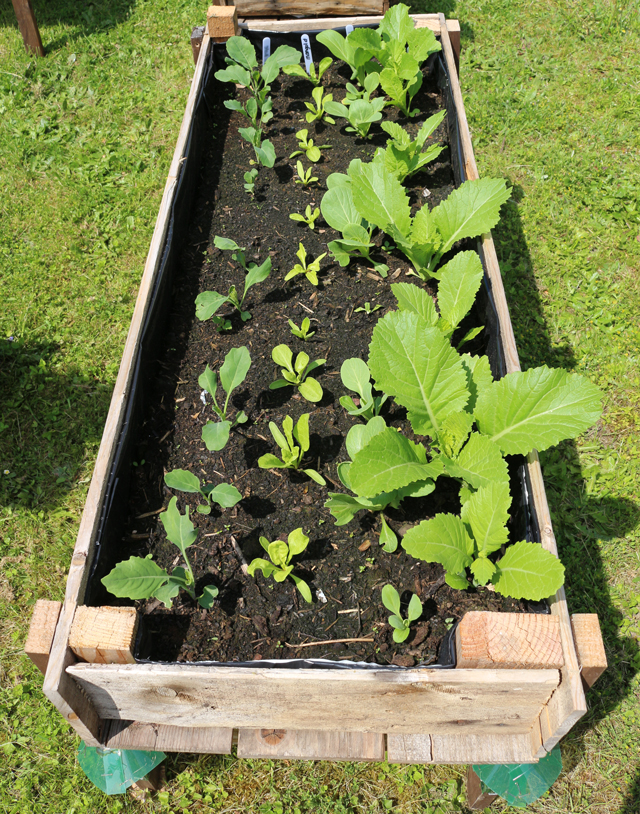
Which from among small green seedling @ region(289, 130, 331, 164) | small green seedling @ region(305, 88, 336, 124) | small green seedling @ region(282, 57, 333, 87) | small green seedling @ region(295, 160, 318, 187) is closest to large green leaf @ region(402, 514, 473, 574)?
small green seedling @ region(295, 160, 318, 187)

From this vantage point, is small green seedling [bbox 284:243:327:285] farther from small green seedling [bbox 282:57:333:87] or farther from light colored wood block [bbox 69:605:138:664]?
light colored wood block [bbox 69:605:138:664]

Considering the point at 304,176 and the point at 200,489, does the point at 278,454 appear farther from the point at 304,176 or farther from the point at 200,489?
the point at 304,176

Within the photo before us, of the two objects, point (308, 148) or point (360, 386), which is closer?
point (360, 386)

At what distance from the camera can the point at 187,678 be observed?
148 cm

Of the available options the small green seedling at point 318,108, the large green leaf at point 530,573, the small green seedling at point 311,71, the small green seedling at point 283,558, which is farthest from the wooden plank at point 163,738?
the small green seedling at point 311,71

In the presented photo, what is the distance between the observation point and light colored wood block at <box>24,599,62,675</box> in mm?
1482

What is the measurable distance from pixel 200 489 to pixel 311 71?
2305mm

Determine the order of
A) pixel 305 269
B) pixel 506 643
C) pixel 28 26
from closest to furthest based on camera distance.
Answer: pixel 506 643
pixel 305 269
pixel 28 26

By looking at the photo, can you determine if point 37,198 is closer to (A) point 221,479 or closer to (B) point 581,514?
(A) point 221,479

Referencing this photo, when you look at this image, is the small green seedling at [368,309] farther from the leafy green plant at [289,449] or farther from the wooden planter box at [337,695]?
the wooden planter box at [337,695]

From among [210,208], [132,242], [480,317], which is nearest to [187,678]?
[480,317]

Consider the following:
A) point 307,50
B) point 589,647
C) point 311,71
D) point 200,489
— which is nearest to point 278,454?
point 200,489

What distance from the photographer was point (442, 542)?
157 centimetres

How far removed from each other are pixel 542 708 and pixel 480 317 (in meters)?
1.28
